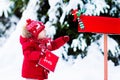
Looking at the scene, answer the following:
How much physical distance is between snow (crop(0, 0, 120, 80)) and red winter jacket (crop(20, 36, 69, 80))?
113 centimetres

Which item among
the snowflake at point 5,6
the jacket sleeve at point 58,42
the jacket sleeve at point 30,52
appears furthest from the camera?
the snowflake at point 5,6

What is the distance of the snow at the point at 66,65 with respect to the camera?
260 inches

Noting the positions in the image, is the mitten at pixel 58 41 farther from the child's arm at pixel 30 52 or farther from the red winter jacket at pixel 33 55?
the child's arm at pixel 30 52

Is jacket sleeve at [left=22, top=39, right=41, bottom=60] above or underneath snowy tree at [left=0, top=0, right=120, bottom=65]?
underneath

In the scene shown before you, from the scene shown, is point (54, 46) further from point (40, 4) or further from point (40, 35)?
point (40, 4)

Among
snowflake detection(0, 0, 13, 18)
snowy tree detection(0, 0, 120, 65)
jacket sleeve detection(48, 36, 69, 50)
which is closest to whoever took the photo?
jacket sleeve detection(48, 36, 69, 50)

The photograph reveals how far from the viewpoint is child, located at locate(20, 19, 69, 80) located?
536cm

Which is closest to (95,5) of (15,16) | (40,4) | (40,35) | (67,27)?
(67,27)

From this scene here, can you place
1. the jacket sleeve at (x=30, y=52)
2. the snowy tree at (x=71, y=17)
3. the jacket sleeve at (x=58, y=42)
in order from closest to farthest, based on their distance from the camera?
the jacket sleeve at (x=30, y=52)
the jacket sleeve at (x=58, y=42)
the snowy tree at (x=71, y=17)

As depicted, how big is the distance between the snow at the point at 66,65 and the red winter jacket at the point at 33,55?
44.7 inches

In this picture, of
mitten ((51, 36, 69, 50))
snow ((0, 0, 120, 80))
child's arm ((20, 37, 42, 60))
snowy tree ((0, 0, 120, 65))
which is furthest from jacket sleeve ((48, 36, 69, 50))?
snowy tree ((0, 0, 120, 65))

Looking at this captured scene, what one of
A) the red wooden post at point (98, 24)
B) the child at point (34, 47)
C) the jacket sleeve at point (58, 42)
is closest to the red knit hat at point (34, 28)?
the child at point (34, 47)

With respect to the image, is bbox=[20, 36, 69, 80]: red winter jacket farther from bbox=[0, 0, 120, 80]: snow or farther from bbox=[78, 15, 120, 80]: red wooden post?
bbox=[0, 0, 120, 80]: snow

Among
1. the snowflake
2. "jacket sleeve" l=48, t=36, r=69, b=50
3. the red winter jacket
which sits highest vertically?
the snowflake
